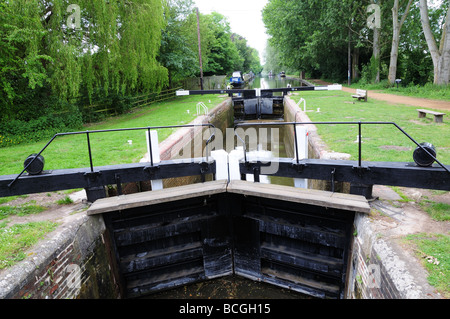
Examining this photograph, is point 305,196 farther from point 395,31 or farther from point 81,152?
point 395,31

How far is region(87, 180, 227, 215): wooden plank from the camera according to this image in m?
3.95

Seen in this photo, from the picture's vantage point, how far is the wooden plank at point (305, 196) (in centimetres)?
357

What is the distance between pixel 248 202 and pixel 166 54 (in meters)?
17.6

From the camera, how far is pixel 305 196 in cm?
390

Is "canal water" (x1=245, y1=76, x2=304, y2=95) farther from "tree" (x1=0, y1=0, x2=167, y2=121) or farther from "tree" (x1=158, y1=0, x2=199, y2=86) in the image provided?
"tree" (x1=0, y1=0, x2=167, y2=121)

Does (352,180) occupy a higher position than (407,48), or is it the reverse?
(407,48)

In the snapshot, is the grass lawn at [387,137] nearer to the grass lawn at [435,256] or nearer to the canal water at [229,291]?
the grass lawn at [435,256]

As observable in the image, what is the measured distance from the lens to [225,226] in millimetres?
A: 4875

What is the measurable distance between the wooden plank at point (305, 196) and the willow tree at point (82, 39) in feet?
23.4

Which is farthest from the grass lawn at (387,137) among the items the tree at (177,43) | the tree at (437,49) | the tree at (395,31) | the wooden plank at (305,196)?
A: the tree at (177,43)

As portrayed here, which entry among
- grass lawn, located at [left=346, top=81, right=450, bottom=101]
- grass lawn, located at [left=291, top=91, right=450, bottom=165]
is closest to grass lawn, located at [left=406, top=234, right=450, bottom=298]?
grass lawn, located at [left=291, top=91, right=450, bottom=165]

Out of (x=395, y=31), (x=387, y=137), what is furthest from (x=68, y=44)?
(x=395, y=31)
